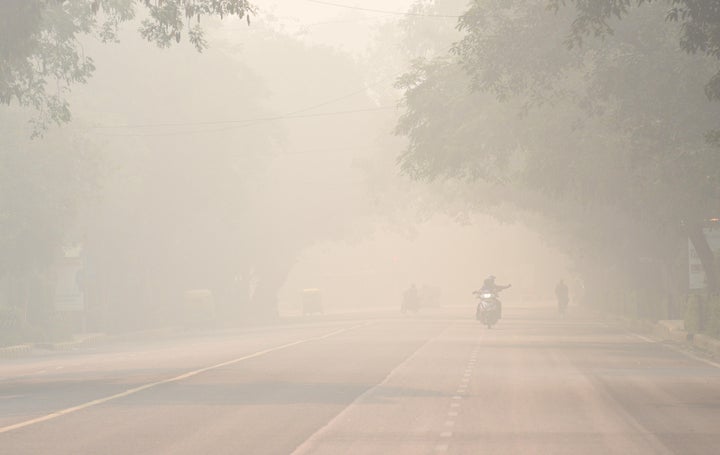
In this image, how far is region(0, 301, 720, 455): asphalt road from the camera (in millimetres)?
15289

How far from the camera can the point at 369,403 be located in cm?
2005

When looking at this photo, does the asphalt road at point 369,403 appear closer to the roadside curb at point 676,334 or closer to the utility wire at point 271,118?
the roadside curb at point 676,334

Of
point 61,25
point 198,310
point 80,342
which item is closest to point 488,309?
point 80,342

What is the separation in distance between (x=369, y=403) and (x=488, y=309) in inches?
1333

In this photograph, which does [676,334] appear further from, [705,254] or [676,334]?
[705,254]

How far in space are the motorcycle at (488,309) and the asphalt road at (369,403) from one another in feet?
57.4

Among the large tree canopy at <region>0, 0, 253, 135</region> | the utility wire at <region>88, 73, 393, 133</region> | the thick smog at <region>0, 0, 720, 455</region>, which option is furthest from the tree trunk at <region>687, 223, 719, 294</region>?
the utility wire at <region>88, 73, 393, 133</region>

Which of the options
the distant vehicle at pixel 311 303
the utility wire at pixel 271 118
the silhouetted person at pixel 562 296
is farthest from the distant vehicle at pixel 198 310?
the distant vehicle at pixel 311 303

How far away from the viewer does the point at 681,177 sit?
108 ft

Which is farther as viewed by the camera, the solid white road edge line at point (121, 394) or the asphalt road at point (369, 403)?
the solid white road edge line at point (121, 394)

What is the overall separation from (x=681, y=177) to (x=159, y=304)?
147ft

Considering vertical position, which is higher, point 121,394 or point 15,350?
point 15,350

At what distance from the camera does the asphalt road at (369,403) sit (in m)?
15.3

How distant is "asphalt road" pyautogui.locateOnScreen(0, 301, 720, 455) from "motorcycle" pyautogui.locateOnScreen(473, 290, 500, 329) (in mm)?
17485
